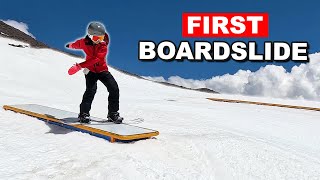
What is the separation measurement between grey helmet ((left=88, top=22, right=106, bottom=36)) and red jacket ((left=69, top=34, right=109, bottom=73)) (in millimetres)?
164

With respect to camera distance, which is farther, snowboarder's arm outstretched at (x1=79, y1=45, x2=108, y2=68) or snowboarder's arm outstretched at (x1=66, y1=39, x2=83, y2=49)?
snowboarder's arm outstretched at (x1=66, y1=39, x2=83, y2=49)

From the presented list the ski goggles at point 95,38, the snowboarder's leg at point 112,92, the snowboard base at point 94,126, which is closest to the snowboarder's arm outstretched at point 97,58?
the ski goggles at point 95,38

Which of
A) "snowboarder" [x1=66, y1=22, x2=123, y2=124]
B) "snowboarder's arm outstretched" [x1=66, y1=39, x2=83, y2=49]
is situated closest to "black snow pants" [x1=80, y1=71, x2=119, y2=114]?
"snowboarder" [x1=66, y1=22, x2=123, y2=124]

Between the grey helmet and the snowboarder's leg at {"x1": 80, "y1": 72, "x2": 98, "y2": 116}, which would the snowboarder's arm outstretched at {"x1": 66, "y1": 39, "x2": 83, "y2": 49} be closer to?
the grey helmet

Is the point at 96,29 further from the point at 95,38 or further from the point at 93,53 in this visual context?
the point at 93,53

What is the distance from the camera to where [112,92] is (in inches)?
251

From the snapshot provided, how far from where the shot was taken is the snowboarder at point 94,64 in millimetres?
5969

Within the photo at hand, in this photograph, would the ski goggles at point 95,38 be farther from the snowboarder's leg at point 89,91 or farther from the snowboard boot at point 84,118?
the snowboard boot at point 84,118

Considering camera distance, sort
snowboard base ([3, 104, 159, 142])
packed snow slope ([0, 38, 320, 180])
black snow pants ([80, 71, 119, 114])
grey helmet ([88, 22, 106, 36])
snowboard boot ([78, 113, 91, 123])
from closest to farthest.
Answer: packed snow slope ([0, 38, 320, 180])
snowboard base ([3, 104, 159, 142])
grey helmet ([88, 22, 106, 36])
snowboard boot ([78, 113, 91, 123])
black snow pants ([80, 71, 119, 114])

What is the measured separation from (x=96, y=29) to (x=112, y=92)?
1.11m

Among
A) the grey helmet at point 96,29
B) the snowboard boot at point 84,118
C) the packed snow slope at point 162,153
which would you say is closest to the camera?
the packed snow slope at point 162,153

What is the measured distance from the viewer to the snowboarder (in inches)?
235

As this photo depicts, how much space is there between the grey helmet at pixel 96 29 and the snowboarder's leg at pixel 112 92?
0.68m

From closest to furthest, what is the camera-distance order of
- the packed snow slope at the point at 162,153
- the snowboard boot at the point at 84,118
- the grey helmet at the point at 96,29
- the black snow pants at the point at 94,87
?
the packed snow slope at the point at 162,153 → the grey helmet at the point at 96,29 → the snowboard boot at the point at 84,118 → the black snow pants at the point at 94,87
